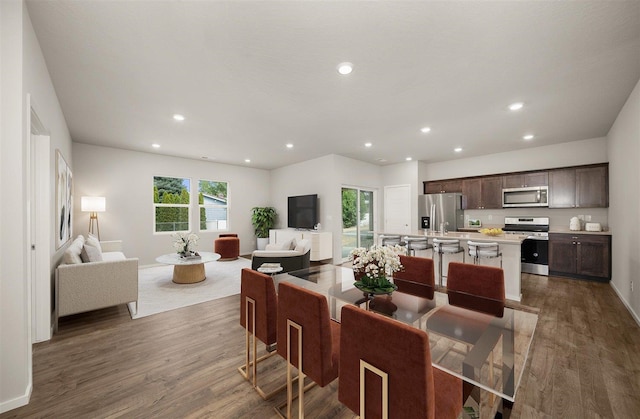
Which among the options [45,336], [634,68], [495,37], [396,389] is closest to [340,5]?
[495,37]

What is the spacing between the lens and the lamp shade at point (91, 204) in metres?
4.82

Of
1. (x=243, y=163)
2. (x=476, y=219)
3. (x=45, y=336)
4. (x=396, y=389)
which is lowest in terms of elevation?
(x=45, y=336)

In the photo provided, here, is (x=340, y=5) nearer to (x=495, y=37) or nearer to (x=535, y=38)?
(x=495, y=37)

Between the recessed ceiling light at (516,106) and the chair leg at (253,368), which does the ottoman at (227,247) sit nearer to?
the chair leg at (253,368)

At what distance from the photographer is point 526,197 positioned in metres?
5.60

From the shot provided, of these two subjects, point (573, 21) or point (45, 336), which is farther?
point (45, 336)

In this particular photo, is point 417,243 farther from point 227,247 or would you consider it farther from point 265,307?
point 227,247

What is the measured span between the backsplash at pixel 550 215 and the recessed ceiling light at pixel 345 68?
18.5 ft

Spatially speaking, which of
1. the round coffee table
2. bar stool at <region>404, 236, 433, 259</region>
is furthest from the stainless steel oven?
the round coffee table

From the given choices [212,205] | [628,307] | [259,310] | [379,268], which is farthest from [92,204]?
[628,307]

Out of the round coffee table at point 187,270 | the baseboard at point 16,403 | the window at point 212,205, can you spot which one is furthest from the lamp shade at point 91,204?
the baseboard at point 16,403

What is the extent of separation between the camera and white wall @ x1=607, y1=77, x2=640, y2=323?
9.91ft

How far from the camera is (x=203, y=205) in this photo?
7.01 meters

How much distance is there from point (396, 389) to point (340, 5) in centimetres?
229
